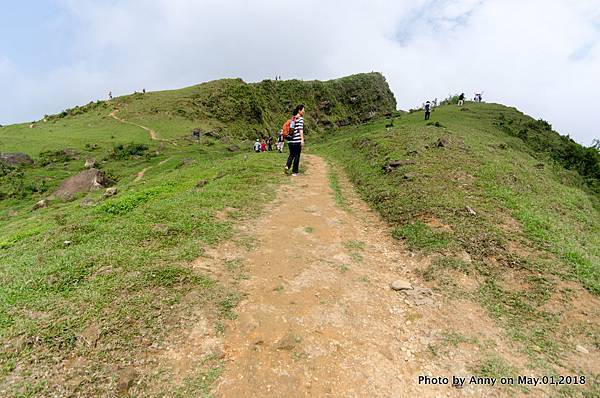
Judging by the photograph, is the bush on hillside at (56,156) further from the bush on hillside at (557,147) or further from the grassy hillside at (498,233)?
the bush on hillside at (557,147)

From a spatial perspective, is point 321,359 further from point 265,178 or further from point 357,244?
point 265,178

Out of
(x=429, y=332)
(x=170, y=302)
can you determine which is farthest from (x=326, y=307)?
(x=170, y=302)

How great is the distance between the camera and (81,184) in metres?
21.2

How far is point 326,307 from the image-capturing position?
6.04 metres

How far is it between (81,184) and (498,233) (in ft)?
73.2

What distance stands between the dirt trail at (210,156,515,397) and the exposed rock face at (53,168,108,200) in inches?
644

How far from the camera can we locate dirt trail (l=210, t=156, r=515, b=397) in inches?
179

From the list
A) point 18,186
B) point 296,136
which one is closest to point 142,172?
point 18,186

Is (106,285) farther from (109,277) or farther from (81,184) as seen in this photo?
(81,184)

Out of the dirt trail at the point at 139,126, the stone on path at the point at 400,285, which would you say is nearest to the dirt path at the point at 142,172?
the dirt trail at the point at 139,126

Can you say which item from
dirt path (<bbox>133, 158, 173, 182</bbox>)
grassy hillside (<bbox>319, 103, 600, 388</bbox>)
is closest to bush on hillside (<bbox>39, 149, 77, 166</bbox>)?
dirt path (<bbox>133, 158, 173, 182</bbox>)

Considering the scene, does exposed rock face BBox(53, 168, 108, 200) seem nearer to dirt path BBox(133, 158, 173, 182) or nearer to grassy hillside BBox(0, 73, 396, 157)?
dirt path BBox(133, 158, 173, 182)

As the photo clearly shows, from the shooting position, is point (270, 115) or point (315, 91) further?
point (315, 91)

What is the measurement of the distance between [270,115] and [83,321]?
175 ft
